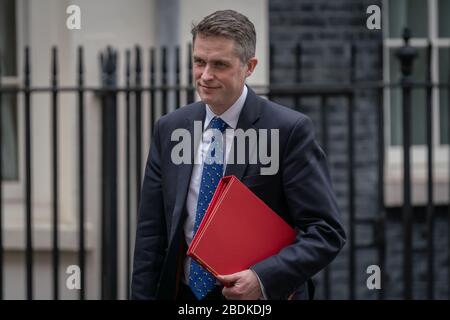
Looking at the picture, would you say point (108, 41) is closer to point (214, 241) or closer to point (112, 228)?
point (112, 228)

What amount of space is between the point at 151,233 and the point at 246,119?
49 centimetres

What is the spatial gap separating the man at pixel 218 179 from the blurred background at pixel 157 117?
104 inches

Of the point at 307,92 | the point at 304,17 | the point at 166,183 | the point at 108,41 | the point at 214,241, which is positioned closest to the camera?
the point at 214,241

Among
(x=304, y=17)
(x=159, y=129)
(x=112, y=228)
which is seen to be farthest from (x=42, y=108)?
(x=159, y=129)

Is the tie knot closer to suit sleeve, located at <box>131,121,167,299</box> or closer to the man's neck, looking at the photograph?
the man's neck

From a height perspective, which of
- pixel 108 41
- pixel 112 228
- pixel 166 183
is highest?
pixel 108 41

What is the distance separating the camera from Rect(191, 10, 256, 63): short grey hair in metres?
3.02

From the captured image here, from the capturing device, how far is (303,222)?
3221 mm

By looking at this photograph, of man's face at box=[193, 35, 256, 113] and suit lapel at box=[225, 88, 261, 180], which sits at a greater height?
man's face at box=[193, 35, 256, 113]

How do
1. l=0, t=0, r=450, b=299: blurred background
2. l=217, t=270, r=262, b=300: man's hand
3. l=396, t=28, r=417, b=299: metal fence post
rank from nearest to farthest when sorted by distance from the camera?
l=217, t=270, r=262, b=300: man's hand, l=396, t=28, r=417, b=299: metal fence post, l=0, t=0, r=450, b=299: blurred background

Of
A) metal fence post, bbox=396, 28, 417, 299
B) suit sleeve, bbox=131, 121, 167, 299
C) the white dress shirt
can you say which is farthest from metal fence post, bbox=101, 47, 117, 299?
the white dress shirt

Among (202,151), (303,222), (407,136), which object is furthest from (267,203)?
(407,136)

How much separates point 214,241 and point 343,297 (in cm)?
390

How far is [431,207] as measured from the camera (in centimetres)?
601
